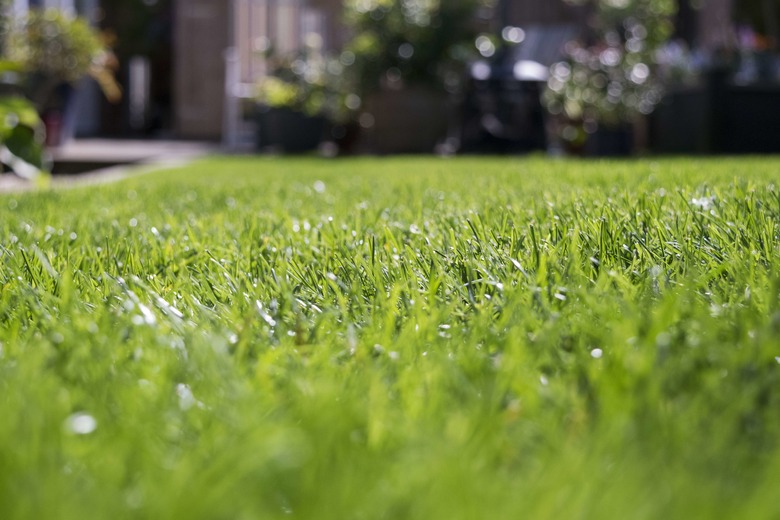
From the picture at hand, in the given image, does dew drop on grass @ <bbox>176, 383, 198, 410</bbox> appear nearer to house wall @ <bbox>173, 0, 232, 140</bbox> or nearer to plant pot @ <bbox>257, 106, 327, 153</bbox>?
plant pot @ <bbox>257, 106, 327, 153</bbox>

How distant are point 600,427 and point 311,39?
10.7m

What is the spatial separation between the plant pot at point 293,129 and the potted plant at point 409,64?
0.63 metres

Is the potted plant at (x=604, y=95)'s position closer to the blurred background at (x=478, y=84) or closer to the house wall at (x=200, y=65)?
the blurred background at (x=478, y=84)

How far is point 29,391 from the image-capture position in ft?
2.08

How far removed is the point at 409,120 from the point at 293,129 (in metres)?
1.33

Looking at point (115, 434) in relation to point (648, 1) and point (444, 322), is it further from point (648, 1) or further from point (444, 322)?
point (648, 1)

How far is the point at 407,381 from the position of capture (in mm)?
729

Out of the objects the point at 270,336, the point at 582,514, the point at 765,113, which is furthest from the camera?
the point at 765,113

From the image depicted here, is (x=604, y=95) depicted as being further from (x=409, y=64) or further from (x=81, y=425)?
(x=81, y=425)

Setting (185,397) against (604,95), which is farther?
(604,95)

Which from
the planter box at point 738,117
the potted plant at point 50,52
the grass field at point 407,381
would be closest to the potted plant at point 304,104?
the potted plant at point 50,52

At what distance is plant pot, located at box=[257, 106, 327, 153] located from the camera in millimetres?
8812

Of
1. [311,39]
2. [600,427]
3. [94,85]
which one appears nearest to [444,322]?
[600,427]

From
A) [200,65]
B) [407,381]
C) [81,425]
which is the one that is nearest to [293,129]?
[200,65]
